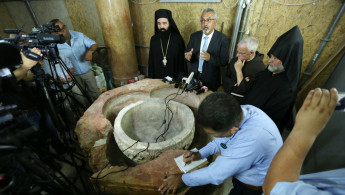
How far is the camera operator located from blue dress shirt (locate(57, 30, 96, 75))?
1.39 metres

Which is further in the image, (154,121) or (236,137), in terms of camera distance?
(154,121)

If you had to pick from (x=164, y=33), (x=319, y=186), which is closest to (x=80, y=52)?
(x=164, y=33)

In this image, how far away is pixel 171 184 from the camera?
5.32ft

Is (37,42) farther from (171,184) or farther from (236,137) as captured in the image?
(236,137)

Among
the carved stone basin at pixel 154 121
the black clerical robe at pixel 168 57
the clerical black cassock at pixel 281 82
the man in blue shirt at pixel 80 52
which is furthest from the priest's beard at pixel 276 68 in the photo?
the man in blue shirt at pixel 80 52

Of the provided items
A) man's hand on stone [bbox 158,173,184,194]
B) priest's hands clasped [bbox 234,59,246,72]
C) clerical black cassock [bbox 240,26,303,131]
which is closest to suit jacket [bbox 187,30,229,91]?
priest's hands clasped [bbox 234,59,246,72]

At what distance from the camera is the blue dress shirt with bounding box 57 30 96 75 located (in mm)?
3633

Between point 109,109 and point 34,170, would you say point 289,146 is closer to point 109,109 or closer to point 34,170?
point 34,170

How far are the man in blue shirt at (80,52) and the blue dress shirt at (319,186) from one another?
4.38 meters

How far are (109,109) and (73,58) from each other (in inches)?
70.3

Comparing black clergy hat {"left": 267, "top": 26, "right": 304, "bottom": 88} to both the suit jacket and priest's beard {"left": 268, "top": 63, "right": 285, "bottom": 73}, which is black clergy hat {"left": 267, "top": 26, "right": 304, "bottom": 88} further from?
the suit jacket

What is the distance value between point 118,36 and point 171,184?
440 centimetres

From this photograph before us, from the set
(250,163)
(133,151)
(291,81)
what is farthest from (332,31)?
(133,151)

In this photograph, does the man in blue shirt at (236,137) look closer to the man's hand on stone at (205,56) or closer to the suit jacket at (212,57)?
the man's hand on stone at (205,56)
